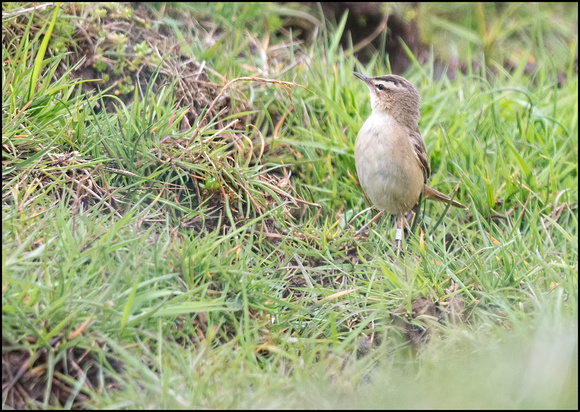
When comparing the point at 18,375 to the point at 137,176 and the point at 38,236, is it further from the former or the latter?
the point at 137,176

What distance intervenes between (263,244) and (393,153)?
4.19 ft

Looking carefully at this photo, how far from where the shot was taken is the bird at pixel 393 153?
17.0ft

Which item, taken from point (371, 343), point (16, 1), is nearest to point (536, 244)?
point (371, 343)

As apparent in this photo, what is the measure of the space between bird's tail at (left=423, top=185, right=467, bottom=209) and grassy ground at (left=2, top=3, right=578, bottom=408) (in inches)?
5.3

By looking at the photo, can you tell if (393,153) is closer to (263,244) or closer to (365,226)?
(365,226)

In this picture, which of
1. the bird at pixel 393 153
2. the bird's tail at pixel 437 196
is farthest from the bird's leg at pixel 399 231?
the bird's tail at pixel 437 196

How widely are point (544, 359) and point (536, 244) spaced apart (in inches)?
74.1

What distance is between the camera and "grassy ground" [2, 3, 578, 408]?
3.22m

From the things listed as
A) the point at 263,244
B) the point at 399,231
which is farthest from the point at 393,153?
the point at 263,244

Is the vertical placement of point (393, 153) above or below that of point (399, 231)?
above

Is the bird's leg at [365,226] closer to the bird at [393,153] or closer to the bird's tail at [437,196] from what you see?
the bird at [393,153]

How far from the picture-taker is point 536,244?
4793 mm

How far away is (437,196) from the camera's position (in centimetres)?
550

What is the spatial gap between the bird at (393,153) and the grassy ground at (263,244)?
27 cm
